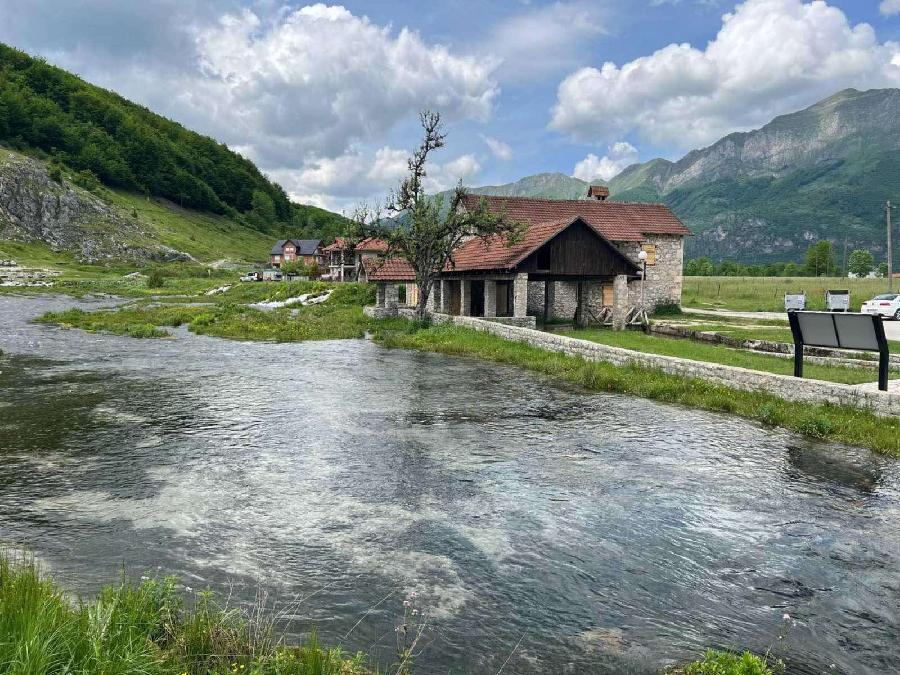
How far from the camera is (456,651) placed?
4.92 metres

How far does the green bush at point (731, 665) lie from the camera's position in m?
4.43

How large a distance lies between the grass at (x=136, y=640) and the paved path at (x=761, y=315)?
1024 inches

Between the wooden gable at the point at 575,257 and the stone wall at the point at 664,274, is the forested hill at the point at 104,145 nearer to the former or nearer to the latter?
the stone wall at the point at 664,274

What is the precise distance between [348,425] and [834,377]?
12814 millimetres

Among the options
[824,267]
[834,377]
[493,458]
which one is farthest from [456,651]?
[824,267]

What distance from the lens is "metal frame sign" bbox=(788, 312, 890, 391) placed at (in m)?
11.9

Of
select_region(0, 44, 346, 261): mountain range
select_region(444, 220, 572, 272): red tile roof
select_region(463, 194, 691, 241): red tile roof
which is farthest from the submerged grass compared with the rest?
select_region(0, 44, 346, 261): mountain range

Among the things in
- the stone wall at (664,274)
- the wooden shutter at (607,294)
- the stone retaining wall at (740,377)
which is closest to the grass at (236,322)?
the stone retaining wall at (740,377)

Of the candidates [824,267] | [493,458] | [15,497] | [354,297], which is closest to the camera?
[15,497]

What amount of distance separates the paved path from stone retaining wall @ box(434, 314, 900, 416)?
12.1 meters

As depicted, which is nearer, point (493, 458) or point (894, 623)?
point (894, 623)

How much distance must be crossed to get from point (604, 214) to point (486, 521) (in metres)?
37.4

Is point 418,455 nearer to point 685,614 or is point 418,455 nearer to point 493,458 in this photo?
point 493,458

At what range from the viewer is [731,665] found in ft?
14.8
